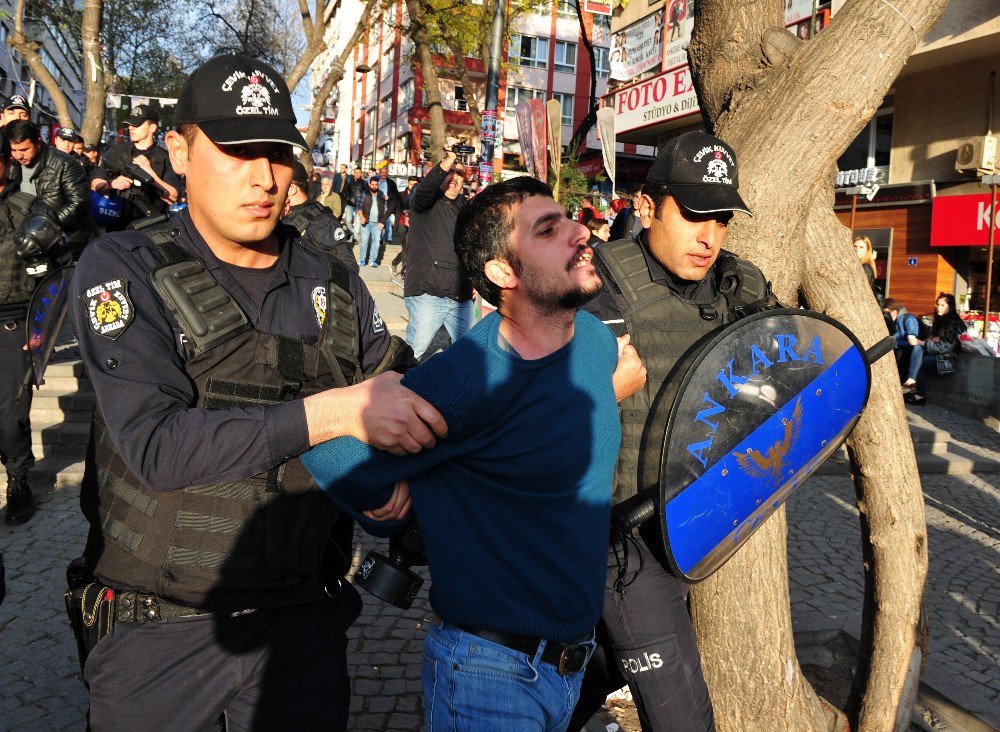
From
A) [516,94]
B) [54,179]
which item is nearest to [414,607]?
[54,179]

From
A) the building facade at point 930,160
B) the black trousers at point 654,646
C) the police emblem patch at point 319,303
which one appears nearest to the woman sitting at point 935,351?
the building facade at point 930,160

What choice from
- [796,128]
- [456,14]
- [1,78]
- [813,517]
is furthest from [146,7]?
[796,128]

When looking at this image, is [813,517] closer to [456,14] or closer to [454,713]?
[454,713]

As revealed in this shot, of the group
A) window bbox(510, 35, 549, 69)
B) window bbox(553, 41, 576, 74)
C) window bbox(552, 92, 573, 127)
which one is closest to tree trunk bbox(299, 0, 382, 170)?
window bbox(510, 35, 549, 69)

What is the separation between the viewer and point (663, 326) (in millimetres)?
2672

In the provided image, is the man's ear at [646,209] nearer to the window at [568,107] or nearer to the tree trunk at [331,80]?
the tree trunk at [331,80]

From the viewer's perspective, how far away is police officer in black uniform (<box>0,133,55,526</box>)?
5031mm

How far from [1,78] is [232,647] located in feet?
147

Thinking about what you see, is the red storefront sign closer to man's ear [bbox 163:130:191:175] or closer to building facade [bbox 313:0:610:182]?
man's ear [bbox 163:130:191:175]

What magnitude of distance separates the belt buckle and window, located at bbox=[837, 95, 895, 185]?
1805 centimetres

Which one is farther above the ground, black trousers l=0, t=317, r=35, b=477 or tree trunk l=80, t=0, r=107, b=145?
tree trunk l=80, t=0, r=107, b=145

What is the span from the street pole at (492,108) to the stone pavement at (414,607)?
25.6ft

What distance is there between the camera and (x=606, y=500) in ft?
6.90

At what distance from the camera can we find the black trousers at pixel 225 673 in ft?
6.39
